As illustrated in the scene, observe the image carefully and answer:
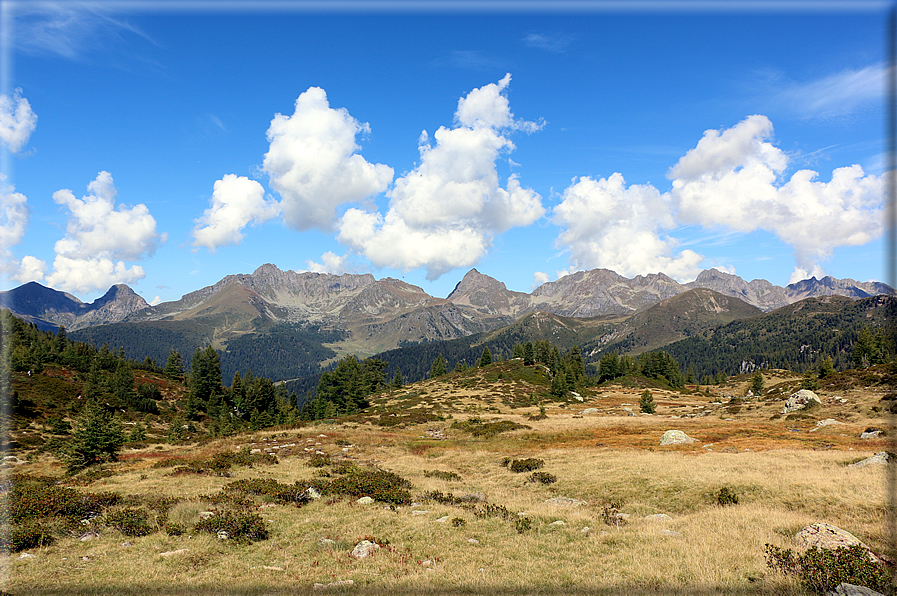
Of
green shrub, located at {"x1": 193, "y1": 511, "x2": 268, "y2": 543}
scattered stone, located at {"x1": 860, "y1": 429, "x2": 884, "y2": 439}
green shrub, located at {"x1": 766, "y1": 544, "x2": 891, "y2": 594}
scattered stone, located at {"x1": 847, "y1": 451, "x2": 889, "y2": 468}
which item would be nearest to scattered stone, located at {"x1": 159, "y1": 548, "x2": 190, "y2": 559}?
green shrub, located at {"x1": 193, "y1": 511, "x2": 268, "y2": 543}

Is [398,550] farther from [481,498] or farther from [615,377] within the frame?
[615,377]

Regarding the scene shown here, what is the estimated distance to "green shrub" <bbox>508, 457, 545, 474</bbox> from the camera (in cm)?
2936

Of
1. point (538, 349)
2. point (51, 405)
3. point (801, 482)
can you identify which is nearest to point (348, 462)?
point (801, 482)

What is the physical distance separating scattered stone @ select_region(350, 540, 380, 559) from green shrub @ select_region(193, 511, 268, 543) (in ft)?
13.0

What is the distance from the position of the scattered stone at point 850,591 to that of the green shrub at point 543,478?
1664 cm

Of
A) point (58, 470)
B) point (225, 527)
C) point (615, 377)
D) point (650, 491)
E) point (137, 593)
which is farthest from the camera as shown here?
point (615, 377)

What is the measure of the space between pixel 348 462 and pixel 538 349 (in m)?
132

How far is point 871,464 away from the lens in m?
21.8

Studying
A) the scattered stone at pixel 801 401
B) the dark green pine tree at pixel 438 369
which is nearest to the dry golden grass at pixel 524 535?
the scattered stone at pixel 801 401

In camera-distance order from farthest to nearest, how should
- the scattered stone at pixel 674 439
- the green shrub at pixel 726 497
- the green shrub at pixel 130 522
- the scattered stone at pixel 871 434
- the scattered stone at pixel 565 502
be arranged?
1. the scattered stone at pixel 674 439
2. the scattered stone at pixel 871 434
3. the scattered stone at pixel 565 502
4. the green shrub at pixel 726 497
5. the green shrub at pixel 130 522

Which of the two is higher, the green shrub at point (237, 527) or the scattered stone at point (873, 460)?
the scattered stone at point (873, 460)

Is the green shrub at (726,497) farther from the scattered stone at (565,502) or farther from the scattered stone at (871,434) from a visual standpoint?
the scattered stone at (871,434)

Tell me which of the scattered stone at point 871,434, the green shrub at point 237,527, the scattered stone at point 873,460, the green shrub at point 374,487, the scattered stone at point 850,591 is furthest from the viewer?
the scattered stone at point 871,434

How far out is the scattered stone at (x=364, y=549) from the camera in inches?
526
